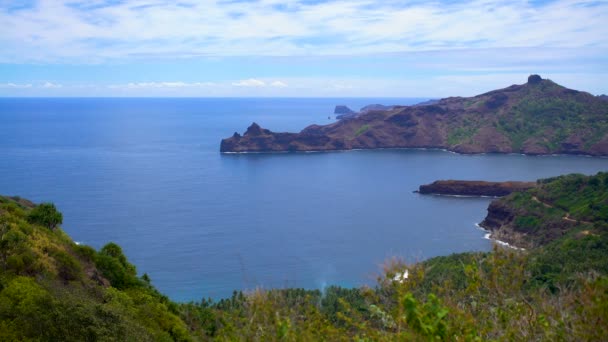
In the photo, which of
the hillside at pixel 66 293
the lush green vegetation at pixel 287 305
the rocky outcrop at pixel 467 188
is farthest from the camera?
the rocky outcrop at pixel 467 188

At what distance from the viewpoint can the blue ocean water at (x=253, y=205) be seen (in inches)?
1809

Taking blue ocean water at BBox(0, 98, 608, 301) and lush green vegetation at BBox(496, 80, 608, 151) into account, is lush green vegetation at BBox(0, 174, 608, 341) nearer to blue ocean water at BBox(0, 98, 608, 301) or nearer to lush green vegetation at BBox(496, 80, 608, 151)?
blue ocean water at BBox(0, 98, 608, 301)

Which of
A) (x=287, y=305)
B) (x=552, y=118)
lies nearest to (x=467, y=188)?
(x=552, y=118)

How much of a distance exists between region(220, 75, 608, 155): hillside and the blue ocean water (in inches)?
220

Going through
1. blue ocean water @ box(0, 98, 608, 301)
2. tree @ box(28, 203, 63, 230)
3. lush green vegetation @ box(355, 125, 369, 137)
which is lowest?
blue ocean water @ box(0, 98, 608, 301)

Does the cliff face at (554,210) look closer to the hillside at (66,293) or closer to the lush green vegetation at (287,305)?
the lush green vegetation at (287,305)

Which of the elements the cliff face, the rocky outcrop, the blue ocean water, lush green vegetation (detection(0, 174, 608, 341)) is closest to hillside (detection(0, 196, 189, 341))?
lush green vegetation (detection(0, 174, 608, 341))

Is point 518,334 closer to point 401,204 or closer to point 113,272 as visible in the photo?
point 113,272

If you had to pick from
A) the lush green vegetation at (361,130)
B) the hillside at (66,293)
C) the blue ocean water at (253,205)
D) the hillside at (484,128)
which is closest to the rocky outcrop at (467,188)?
the blue ocean water at (253,205)

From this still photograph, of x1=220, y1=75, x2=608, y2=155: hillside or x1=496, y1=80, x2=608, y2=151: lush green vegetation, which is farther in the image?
x1=496, y1=80, x2=608, y2=151: lush green vegetation

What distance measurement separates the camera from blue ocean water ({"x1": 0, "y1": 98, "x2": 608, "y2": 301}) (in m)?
45.9

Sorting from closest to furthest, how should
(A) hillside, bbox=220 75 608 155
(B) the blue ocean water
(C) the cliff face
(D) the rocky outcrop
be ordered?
(B) the blue ocean water < (C) the cliff face < (D) the rocky outcrop < (A) hillside, bbox=220 75 608 155

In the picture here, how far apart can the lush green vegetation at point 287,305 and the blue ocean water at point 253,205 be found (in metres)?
4.12

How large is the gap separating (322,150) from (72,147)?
167 feet
